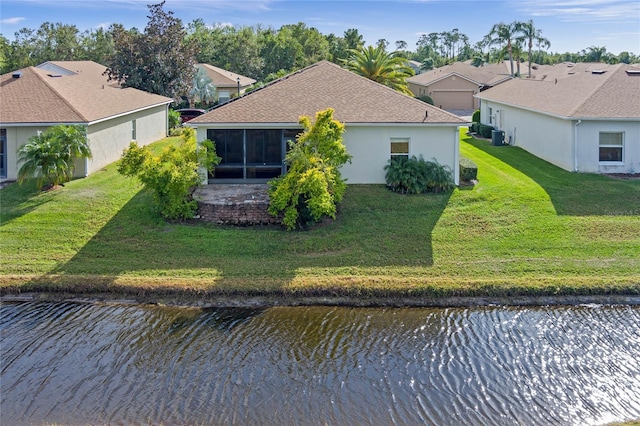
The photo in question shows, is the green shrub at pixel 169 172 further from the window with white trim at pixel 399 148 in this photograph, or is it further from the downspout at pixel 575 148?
the downspout at pixel 575 148

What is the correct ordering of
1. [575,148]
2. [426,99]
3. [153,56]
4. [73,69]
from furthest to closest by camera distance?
[426,99] < [73,69] < [153,56] < [575,148]

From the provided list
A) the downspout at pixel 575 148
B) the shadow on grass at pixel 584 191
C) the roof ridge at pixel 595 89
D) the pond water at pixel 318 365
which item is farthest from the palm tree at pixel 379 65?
the pond water at pixel 318 365

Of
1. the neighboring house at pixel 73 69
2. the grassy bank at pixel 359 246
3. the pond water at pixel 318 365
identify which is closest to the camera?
the pond water at pixel 318 365

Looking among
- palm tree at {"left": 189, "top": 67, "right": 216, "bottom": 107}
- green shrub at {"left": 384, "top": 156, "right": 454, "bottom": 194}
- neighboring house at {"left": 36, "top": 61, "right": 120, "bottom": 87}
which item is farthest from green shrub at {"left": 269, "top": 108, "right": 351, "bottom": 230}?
palm tree at {"left": 189, "top": 67, "right": 216, "bottom": 107}

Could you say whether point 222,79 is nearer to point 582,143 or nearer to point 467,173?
point 467,173

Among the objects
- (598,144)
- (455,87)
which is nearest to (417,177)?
(598,144)
